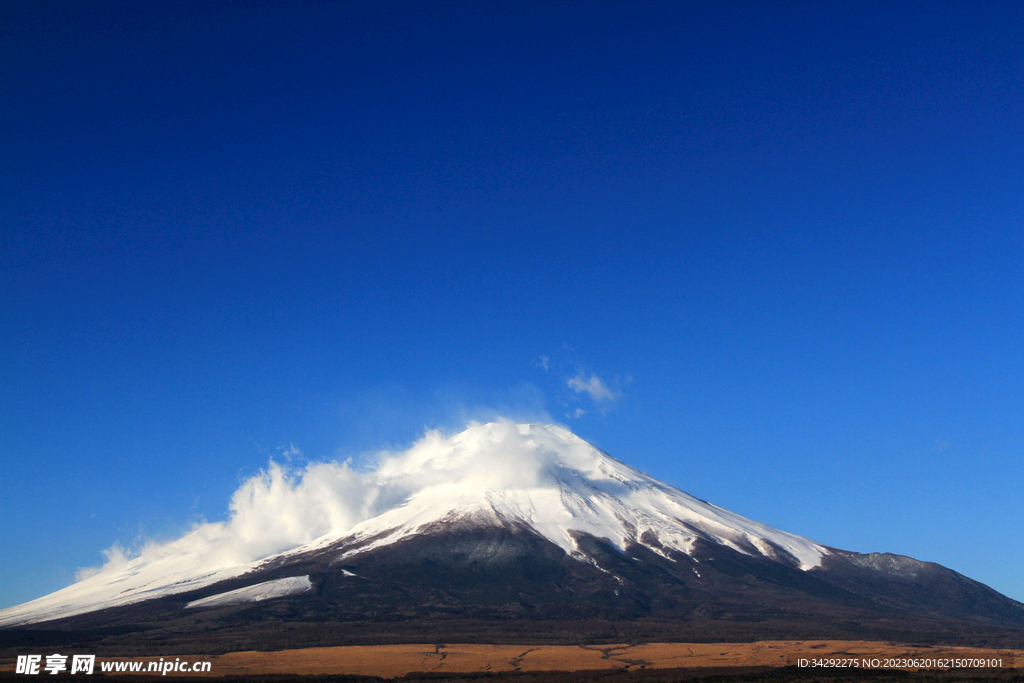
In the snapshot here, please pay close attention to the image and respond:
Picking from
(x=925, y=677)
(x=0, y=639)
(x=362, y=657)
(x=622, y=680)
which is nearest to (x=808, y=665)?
(x=925, y=677)

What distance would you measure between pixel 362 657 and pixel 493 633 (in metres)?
50.2

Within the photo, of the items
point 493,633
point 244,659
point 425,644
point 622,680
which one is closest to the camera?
point 622,680

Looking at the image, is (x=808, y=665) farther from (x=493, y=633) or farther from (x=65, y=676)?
(x=65, y=676)

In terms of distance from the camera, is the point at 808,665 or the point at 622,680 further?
the point at 808,665

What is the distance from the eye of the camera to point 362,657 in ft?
448

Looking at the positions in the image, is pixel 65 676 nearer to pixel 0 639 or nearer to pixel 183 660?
pixel 183 660

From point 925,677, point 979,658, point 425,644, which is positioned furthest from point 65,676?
point 979,658

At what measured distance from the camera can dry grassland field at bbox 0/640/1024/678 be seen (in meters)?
119

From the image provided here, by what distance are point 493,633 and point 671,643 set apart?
43678 millimetres

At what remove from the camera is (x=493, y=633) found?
179000mm

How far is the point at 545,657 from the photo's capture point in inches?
5330

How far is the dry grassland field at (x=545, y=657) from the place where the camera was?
11888 cm

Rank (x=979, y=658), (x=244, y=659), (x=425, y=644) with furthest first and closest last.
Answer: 1. (x=425, y=644)
2. (x=244, y=659)
3. (x=979, y=658)

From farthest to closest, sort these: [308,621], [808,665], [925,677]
→ [308,621], [808,665], [925,677]
